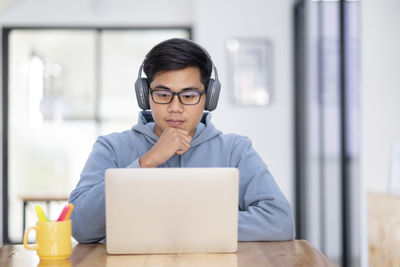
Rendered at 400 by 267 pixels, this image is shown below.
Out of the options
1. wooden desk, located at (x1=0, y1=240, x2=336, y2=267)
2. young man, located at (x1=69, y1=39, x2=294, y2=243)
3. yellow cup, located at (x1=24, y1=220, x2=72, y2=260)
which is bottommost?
wooden desk, located at (x1=0, y1=240, x2=336, y2=267)

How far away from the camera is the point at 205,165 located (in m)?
1.98

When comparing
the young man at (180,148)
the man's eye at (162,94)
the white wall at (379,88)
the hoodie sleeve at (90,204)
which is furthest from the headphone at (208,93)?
the white wall at (379,88)

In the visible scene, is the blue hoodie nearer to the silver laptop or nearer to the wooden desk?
the wooden desk

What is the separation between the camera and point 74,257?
1.40 m

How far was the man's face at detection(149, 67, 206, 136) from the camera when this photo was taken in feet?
6.05

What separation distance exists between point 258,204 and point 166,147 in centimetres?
29

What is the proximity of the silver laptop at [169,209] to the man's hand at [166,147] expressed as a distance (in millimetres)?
363

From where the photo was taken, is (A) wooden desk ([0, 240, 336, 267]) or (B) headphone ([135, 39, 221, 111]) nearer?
(A) wooden desk ([0, 240, 336, 267])

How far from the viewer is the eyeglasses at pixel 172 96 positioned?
184cm

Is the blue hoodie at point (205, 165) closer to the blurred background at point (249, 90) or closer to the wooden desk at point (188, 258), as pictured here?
the wooden desk at point (188, 258)

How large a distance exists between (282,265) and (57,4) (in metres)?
5.00

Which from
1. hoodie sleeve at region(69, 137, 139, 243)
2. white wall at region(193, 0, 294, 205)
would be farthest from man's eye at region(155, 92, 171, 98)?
white wall at region(193, 0, 294, 205)

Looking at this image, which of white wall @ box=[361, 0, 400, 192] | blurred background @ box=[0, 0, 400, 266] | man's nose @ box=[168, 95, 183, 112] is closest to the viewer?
man's nose @ box=[168, 95, 183, 112]

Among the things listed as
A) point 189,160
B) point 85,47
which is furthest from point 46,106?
point 189,160
